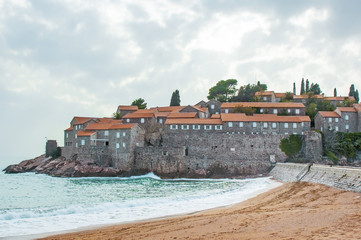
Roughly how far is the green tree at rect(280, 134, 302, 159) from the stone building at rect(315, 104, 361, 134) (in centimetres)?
823

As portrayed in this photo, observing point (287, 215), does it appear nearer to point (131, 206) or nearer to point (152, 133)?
point (131, 206)

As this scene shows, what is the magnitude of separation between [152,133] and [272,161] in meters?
21.3

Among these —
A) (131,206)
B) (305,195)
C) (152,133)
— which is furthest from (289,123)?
(131,206)

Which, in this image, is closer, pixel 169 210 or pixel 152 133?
pixel 169 210

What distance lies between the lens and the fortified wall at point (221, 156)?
176 feet

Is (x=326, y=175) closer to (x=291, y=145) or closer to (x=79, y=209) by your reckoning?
(x=79, y=209)

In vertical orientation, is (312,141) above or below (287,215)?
above

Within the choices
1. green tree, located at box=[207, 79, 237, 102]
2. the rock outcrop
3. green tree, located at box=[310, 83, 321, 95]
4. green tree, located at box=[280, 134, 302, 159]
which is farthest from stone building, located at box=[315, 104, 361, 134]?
the rock outcrop

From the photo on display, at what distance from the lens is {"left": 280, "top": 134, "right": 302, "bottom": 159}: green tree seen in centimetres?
5394

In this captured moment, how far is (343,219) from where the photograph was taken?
14.5m

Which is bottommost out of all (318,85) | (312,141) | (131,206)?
(131,206)

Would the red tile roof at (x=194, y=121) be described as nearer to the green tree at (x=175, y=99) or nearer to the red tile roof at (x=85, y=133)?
the red tile roof at (x=85, y=133)

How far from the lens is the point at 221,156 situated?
181 ft

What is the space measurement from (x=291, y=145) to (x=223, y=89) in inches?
1391
